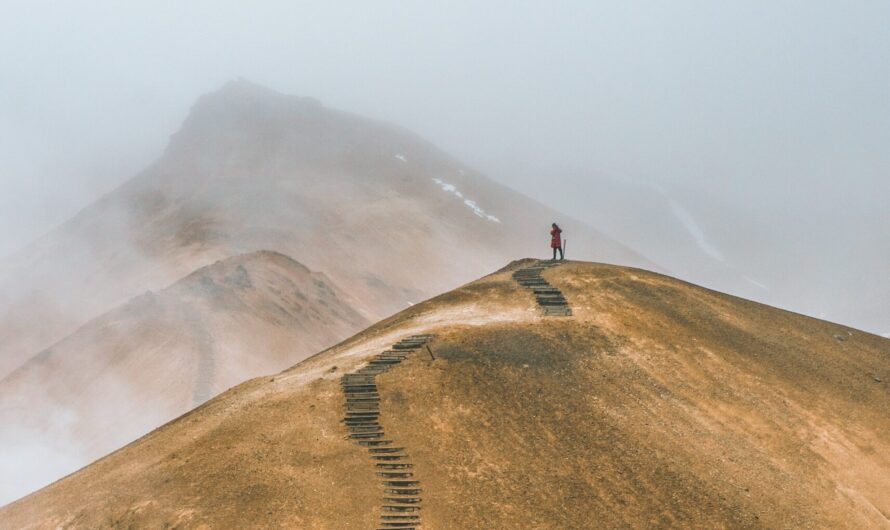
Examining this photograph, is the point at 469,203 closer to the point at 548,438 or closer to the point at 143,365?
the point at 143,365

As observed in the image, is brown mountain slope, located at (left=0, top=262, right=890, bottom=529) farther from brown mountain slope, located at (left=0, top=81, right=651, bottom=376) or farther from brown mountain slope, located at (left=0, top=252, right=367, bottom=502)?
brown mountain slope, located at (left=0, top=81, right=651, bottom=376)

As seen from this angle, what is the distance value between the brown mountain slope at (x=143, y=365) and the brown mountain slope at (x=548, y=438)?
2412 cm

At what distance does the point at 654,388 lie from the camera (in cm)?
2584

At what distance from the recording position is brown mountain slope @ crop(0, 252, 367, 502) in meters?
47.9

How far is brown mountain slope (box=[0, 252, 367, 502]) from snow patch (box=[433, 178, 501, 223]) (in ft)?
240

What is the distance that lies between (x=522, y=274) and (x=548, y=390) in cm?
1109

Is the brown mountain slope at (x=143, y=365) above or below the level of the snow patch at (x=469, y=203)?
below

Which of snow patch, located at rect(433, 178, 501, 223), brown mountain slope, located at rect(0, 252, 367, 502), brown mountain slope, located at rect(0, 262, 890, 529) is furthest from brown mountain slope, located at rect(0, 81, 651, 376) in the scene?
brown mountain slope, located at rect(0, 262, 890, 529)

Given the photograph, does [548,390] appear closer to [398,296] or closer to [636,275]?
[636,275]

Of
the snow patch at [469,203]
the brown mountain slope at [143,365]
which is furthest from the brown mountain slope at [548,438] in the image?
the snow patch at [469,203]

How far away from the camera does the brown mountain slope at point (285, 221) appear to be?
83438 mm

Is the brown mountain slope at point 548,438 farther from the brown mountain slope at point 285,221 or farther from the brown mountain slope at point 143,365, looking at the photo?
the brown mountain slope at point 285,221

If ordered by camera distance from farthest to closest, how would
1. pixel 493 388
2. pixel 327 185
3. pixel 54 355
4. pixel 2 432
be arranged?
pixel 327 185, pixel 54 355, pixel 2 432, pixel 493 388

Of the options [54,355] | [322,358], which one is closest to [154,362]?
[54,355]
